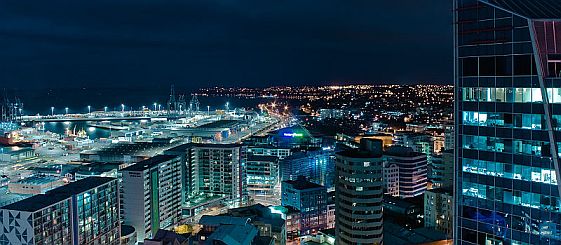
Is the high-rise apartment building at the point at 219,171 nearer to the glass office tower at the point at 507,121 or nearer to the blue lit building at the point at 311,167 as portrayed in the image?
the blue lit building at the point at 311,167

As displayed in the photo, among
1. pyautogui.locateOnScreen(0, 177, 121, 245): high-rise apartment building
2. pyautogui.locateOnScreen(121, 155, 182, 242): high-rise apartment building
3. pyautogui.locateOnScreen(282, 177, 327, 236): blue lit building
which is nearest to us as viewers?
pyautogui.locateOnScreen(0, 177, 121, 245): high-rise apartment building

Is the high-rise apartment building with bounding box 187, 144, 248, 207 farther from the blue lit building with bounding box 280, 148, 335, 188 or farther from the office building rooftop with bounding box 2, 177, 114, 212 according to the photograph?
the office building rooftop with bounding box 2, 177, 114, 212

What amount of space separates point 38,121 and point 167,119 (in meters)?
20.1

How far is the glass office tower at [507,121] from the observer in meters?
8.41

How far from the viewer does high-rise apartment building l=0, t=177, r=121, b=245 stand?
18922 mm

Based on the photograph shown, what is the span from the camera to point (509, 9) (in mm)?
8625

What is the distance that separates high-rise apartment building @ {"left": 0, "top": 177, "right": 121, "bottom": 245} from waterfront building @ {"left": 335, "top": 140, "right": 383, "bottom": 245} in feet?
32.5

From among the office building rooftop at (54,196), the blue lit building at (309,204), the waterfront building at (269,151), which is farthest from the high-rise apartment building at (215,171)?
the office building rooftop at (54,196)

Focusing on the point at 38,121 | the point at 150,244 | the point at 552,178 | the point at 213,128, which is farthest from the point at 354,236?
the point at 38,121

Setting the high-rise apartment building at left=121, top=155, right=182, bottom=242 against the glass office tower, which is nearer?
the glass office tower

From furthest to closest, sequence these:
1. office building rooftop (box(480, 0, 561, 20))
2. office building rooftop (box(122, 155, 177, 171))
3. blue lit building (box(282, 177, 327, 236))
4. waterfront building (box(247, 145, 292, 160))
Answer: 1. waterfront building (box(247, 145, 292, 160))
2. blue lit building (box(282, 177, 327, 236))
3. office building rooftop (box(122, 155, 177, 171))
4. office building rooftop (box(480, 0, 561, 20))

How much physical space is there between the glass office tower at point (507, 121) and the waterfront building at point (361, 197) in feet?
37.3

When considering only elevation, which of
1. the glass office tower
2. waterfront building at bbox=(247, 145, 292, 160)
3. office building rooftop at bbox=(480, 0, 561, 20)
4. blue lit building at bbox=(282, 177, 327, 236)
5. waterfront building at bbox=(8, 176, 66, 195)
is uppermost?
office building rooftop at bbox=(480, 0, 561, 20)

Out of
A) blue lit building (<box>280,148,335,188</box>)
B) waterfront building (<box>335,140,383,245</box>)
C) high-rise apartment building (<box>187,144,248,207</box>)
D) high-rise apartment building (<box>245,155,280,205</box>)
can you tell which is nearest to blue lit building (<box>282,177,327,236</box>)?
high-rise apartment building (<box>187,144,248,207</box>)
